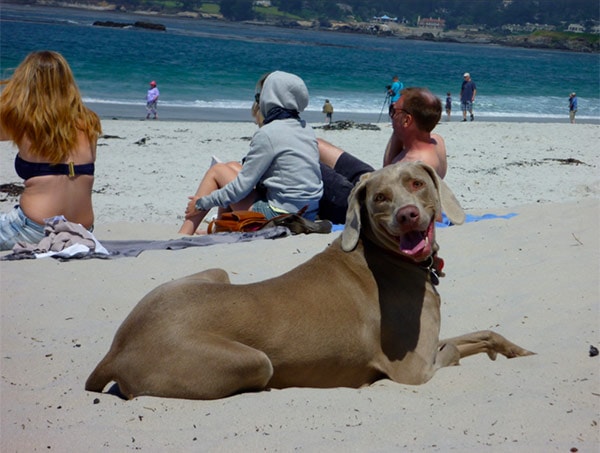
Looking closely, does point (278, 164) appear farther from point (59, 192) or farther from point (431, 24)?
point (431, 24)

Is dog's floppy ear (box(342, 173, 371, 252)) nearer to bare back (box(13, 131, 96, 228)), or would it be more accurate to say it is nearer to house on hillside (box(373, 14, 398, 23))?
bare back (box(13, 131, 96, 228))

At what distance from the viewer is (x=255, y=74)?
2207 inches

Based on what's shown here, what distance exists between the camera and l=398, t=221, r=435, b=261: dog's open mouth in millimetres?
4798

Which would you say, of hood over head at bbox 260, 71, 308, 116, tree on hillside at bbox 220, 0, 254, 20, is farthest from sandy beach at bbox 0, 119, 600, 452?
tree on hillside at bbox 220, 0, 254, 20

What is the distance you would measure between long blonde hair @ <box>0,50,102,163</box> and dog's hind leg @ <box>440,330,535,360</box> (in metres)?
3.83

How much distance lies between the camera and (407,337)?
479 cm

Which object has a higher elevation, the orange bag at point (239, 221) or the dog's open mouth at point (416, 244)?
the dog's open mouth at point (416, 244)

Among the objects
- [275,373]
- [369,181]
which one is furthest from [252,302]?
[369,181]

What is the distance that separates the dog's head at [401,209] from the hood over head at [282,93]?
320 cm

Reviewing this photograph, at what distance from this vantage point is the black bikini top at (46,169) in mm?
7234

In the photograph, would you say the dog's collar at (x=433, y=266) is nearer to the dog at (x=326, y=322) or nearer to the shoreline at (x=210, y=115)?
the dog at (x=326, y=322)

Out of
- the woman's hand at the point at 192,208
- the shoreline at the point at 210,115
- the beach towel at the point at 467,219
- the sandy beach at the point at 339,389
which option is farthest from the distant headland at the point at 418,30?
the sandy beach at the point at 339,389

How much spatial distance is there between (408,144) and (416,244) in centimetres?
347

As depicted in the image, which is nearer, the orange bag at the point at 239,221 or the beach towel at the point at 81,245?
the beach towel at the point at 81,245
